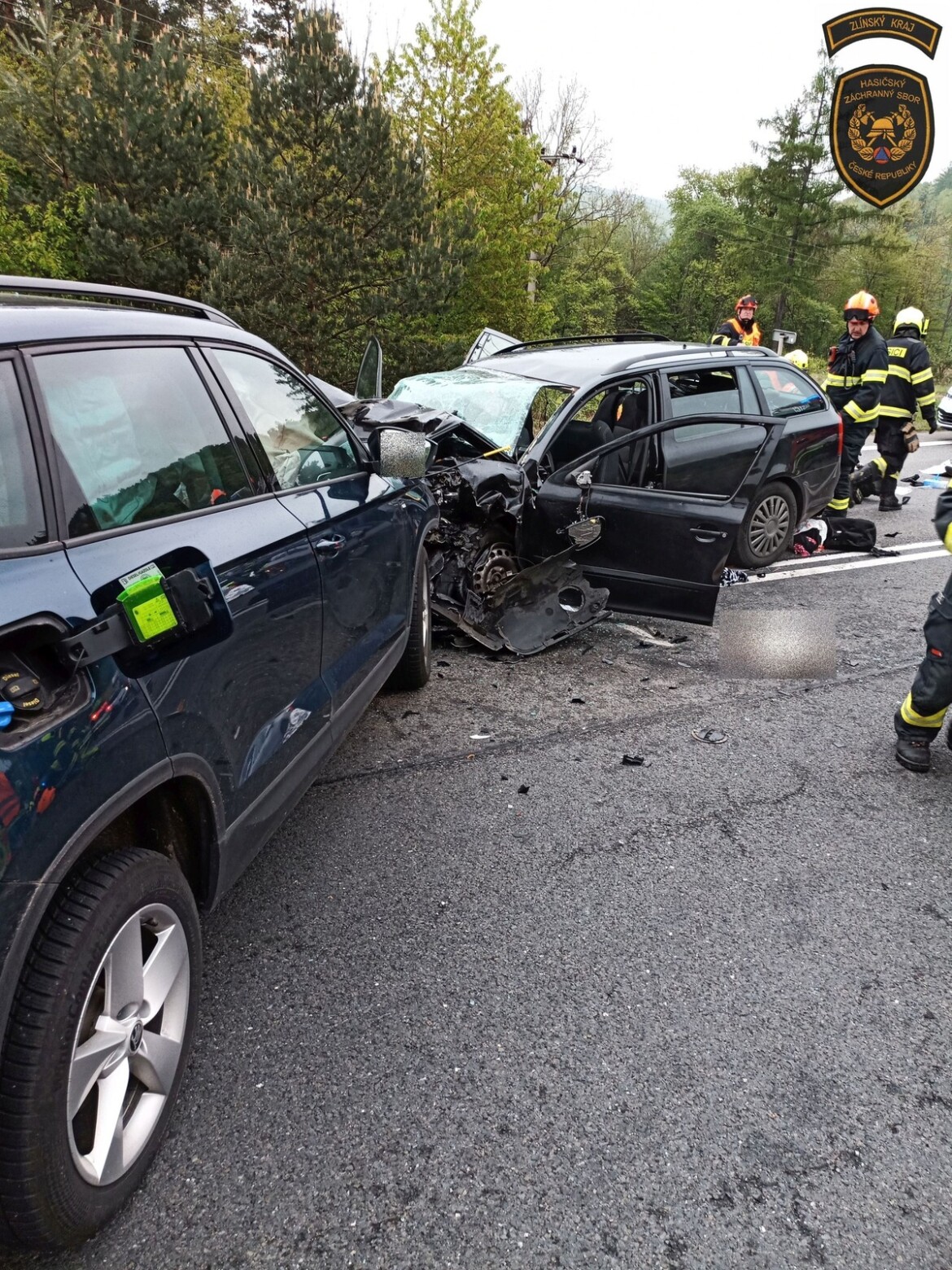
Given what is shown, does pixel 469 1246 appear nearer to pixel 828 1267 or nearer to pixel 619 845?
pixel 828 1267

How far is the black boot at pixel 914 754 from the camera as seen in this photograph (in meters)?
3.62

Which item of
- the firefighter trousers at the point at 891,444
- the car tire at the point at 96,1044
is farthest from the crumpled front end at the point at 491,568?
the firefighter trousers at the point at 891,444

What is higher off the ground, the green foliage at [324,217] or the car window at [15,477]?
the green foliage at [324,217]

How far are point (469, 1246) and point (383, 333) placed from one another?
45.8 feet

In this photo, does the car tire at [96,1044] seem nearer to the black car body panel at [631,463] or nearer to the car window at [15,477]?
the car window at [15,477]

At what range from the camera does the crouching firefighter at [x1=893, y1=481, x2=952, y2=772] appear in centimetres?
342

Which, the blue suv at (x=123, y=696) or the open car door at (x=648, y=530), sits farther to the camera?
the open car door at (x=648, y=530)

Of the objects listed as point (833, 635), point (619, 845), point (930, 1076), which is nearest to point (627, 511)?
point (833, 635)

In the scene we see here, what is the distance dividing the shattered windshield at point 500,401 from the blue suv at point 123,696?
10.3 feet

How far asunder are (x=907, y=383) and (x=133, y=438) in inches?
330

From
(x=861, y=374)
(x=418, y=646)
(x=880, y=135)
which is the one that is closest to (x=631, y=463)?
(x=418, y=646)

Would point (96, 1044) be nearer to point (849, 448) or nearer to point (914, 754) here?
point (914, 754)

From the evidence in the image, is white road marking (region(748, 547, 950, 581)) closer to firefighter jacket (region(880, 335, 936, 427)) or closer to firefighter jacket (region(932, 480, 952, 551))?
firefighter jacket (region(880, 335, 936, 427))

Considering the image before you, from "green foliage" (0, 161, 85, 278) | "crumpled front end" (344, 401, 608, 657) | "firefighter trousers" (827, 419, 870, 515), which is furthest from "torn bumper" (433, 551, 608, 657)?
"green foliage" (0, 161, 85, 278)
